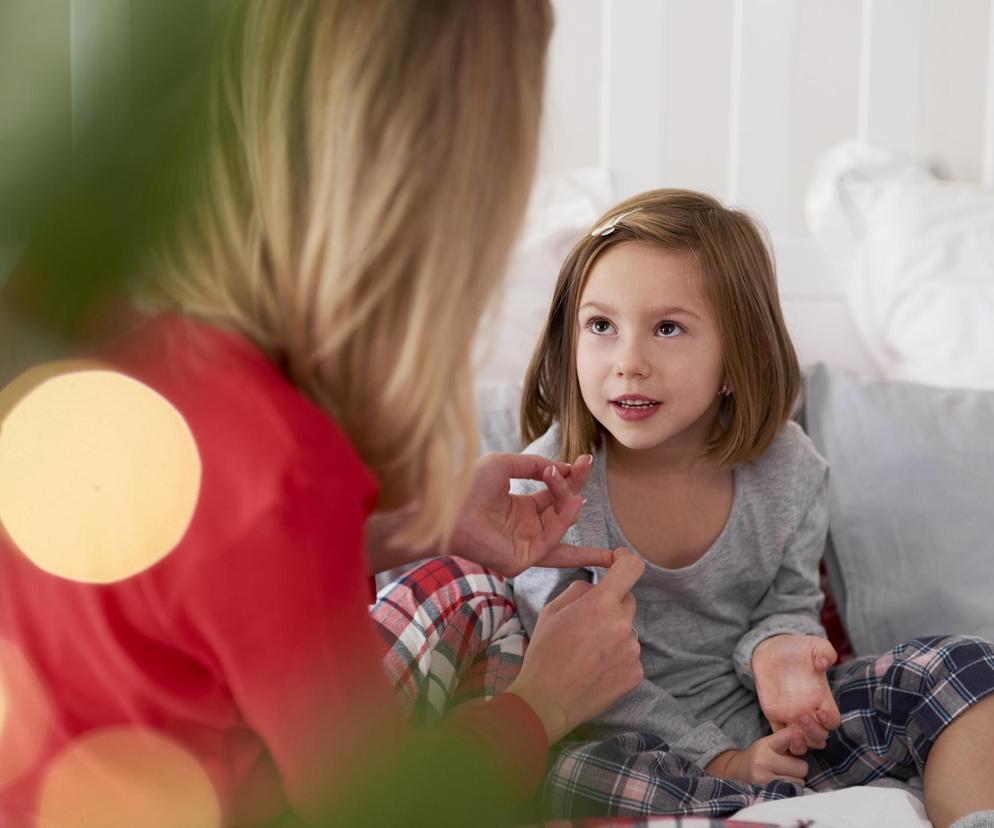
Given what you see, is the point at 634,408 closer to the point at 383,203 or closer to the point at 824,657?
the point at 824,657

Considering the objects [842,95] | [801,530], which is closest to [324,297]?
[801,530]

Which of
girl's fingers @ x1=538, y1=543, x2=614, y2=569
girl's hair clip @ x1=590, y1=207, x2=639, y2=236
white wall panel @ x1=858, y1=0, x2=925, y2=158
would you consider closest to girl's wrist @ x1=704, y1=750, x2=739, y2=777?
girl's fingers @ x1=538, y1=543, x2=614, y2=569

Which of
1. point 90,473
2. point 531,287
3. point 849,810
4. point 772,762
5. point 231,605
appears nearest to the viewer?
point 90,473

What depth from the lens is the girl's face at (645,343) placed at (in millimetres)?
953

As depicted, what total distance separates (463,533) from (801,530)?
439 millimetres

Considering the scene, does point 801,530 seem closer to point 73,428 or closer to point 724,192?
point 724,192

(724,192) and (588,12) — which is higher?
(588,12)

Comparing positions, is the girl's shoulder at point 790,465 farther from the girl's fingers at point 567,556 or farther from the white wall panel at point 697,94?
the white wall panel at point 697,94

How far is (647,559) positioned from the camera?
1.03 meters

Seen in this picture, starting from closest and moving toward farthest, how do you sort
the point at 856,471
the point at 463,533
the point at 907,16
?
the point at 463,533 < the point at 856,471 < the point at 907,16

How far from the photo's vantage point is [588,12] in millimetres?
1597

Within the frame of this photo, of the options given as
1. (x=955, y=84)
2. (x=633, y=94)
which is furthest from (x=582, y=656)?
(x=955, y=84)

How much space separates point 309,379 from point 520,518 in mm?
407

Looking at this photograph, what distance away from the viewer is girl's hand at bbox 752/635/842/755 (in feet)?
2.88
